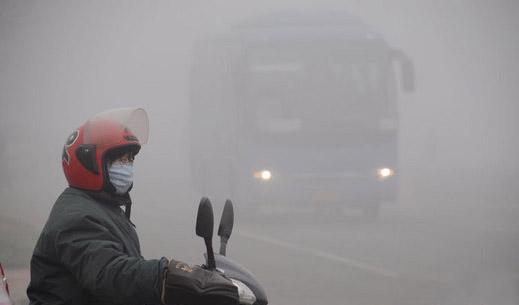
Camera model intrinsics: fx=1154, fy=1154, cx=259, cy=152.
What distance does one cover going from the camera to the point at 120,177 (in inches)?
143

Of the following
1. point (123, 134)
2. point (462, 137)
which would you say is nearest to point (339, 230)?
point (123, 134)

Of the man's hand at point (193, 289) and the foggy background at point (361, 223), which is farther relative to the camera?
the foggy background at point (361, 223)

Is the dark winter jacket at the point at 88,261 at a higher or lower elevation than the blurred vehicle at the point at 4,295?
higher

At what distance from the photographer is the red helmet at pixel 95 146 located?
3590 mm

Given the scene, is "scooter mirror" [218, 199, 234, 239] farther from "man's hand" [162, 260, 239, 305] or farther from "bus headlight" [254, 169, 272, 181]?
"bus headlight" [254, 169, 272, 181]

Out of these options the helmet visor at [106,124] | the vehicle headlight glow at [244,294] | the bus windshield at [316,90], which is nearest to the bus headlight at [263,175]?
the bus windshield at [316,90]

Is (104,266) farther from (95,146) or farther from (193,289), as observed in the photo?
(95,146)

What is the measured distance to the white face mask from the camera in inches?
143

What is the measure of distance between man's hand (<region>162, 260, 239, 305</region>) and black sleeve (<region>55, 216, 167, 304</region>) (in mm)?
31

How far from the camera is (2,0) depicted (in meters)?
169

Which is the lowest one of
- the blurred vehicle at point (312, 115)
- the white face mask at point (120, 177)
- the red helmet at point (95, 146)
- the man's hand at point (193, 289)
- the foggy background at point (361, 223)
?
the foggy background at point (361, 223)

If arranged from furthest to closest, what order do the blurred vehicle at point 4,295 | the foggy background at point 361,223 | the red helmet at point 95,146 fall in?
the foggy background at point 361,223 → the blurred vehicle at point 4,295 → the red helmet at point 95,146

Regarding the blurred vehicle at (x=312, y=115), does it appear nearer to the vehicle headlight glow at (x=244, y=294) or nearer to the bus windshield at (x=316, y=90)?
the bus windshield at (x=316, y=90)

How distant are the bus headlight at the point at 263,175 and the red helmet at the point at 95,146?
13337 mm
